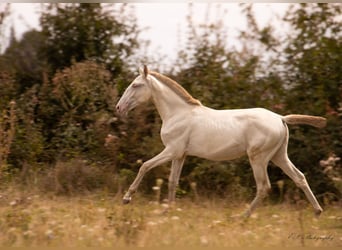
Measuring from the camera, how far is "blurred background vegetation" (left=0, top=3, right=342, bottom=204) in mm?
9578

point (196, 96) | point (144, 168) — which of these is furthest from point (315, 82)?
point (144, 168)

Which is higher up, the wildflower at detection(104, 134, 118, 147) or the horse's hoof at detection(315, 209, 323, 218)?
the wildflower at detection(104, 134, 118, 147)

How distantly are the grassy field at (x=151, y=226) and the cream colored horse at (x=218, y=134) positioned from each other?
0.45 m

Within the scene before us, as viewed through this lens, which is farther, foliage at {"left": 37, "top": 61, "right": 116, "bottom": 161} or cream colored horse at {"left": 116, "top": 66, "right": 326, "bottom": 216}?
foliage at {"left": 37, "top": 61, "right": 116, "bottom": 161}

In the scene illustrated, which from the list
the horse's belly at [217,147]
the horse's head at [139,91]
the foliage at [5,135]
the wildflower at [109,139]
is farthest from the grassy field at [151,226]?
the wildflower at [109,139]

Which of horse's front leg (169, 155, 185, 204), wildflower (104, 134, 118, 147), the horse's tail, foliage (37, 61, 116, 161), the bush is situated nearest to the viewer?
the horse's tail

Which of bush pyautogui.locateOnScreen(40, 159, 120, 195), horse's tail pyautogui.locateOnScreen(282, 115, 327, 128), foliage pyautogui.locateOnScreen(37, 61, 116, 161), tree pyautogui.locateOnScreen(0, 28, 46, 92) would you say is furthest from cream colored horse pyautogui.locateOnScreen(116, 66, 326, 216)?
tree pyautogui.locateOnScreen(0, 28, 46, 92)

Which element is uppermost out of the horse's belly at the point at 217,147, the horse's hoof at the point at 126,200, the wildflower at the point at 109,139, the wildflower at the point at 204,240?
the horse's belly at the point at 217,147

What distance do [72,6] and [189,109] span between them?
4.81 m

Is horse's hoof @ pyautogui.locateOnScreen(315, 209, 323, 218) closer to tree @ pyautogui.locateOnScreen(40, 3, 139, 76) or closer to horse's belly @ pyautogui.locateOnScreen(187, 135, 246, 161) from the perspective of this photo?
horse's belly @ pyautogui.locateOnScreen(187, 135, 246, 161)

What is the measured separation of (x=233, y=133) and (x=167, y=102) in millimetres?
977

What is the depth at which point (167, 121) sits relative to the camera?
8.20 meters

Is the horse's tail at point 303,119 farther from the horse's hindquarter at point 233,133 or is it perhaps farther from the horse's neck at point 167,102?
the horse's neck at point 167,102

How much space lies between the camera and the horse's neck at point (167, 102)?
8.22 m
